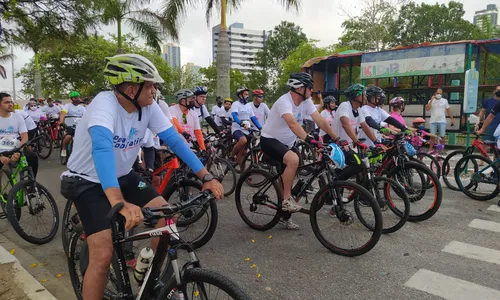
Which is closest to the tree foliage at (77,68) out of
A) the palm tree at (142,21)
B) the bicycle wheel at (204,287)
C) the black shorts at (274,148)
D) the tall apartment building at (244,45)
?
the palm tree at (142,21)

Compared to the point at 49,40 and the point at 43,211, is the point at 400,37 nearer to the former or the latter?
the point at 49,40

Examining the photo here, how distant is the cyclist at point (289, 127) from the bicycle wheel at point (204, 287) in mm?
2695

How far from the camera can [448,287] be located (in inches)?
141

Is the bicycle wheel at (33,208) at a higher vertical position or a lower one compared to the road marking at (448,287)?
higher

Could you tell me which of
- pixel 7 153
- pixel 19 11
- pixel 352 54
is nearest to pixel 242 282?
pixel 7 153

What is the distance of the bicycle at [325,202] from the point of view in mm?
4164

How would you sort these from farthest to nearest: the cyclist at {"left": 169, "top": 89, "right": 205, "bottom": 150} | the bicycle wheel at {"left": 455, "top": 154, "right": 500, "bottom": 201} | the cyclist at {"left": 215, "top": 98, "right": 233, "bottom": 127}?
the cyclist at {"left": 215, "top": 98, "right": 233, "bottom": 127}, the cyclist at {"left": 169, "top": 89, "right": 205, "bottom": 150}, the bicycle wheel at {"left": 455, "top": 154, "right": 500, "bottom": 201}

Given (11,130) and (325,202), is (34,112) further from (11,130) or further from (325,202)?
(325,202)

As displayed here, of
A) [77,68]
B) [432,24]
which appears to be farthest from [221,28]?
[432,24]

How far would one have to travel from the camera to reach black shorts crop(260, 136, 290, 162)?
4.95 meters

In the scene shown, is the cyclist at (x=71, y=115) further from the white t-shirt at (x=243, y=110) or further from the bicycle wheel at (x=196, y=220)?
the bicycle wheel at (x=196, y=220)

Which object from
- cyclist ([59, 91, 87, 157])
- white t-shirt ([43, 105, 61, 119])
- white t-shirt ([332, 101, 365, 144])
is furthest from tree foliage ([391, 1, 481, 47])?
white t-shirt ([332, 101, 365, 144])

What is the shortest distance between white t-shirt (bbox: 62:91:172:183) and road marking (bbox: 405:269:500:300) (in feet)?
9.21

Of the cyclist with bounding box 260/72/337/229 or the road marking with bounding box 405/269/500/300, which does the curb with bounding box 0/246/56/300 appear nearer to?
the cyclist with bounding box 260/72/337/229
